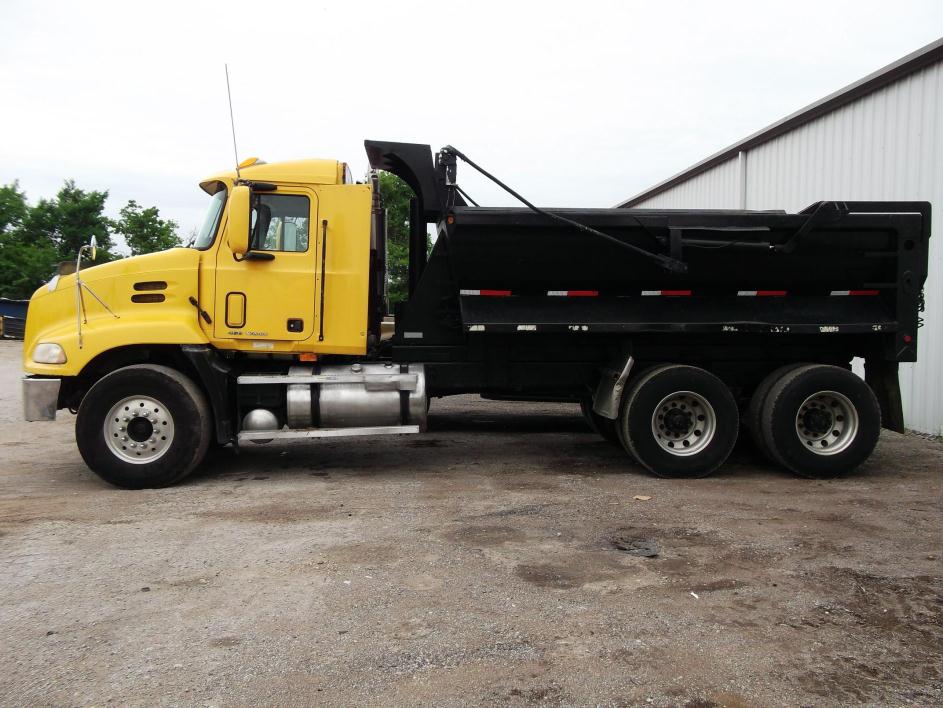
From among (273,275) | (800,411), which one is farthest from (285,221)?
(800,411)

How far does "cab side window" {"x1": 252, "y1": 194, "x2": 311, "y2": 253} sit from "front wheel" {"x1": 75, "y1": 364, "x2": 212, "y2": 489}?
1.61 m

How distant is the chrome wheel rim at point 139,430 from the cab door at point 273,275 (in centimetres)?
93

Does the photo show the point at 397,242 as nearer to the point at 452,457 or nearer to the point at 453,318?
the point at 453,318

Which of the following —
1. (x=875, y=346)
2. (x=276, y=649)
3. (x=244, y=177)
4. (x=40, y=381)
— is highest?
(x=244, y=177)

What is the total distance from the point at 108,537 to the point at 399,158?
4.42 m

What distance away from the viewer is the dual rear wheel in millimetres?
7172

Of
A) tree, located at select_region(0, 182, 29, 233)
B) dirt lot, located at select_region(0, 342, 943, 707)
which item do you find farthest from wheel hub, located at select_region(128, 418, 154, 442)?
tree, located at select_region(0, 182, 29, 233)

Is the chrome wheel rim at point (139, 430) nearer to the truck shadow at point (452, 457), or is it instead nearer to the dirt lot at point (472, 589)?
the dirt lot at point (472, 589)

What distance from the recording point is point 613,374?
749 centimetres

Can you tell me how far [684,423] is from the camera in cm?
732

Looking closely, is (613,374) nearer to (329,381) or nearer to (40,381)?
(329,381)

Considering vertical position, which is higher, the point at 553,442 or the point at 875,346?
the point at 875,346

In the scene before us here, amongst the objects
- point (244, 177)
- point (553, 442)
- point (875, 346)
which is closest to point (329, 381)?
point (244, 177)

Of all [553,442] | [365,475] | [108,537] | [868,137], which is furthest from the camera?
[868,137]
